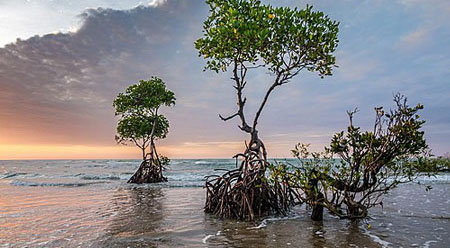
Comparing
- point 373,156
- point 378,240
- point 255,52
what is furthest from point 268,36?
point 378,240

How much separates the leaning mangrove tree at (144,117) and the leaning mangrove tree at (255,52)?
11446 millimetres

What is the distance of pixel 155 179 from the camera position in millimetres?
21203

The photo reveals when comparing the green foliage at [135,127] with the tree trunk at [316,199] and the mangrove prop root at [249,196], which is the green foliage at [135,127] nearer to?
the mangrove prop root at [249,196]

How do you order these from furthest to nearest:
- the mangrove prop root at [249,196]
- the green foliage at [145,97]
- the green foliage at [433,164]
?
1. the green foliage at [145,97]
2. the mangrove prop root at [249,196]
3. the green foliage at [433,164]

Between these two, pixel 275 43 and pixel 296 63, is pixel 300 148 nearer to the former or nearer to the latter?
pixel 296 63

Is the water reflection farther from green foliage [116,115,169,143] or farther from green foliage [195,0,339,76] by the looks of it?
green foliage [116,115,169,143]

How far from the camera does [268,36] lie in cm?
862

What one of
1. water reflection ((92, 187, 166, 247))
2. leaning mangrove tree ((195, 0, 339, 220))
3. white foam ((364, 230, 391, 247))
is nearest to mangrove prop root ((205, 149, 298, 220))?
leaning mangrove tree ((195, 0, 339, 220))

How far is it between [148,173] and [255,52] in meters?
14.8

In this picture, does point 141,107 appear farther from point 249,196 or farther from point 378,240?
point 378,240

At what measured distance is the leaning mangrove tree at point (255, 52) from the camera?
8.48 metres

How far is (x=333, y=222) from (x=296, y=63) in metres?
4.88

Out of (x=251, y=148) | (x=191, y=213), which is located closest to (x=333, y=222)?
(x=251, y=148)

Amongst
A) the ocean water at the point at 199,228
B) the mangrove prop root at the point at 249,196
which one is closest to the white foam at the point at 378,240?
the ocean water at the point at 199,228
